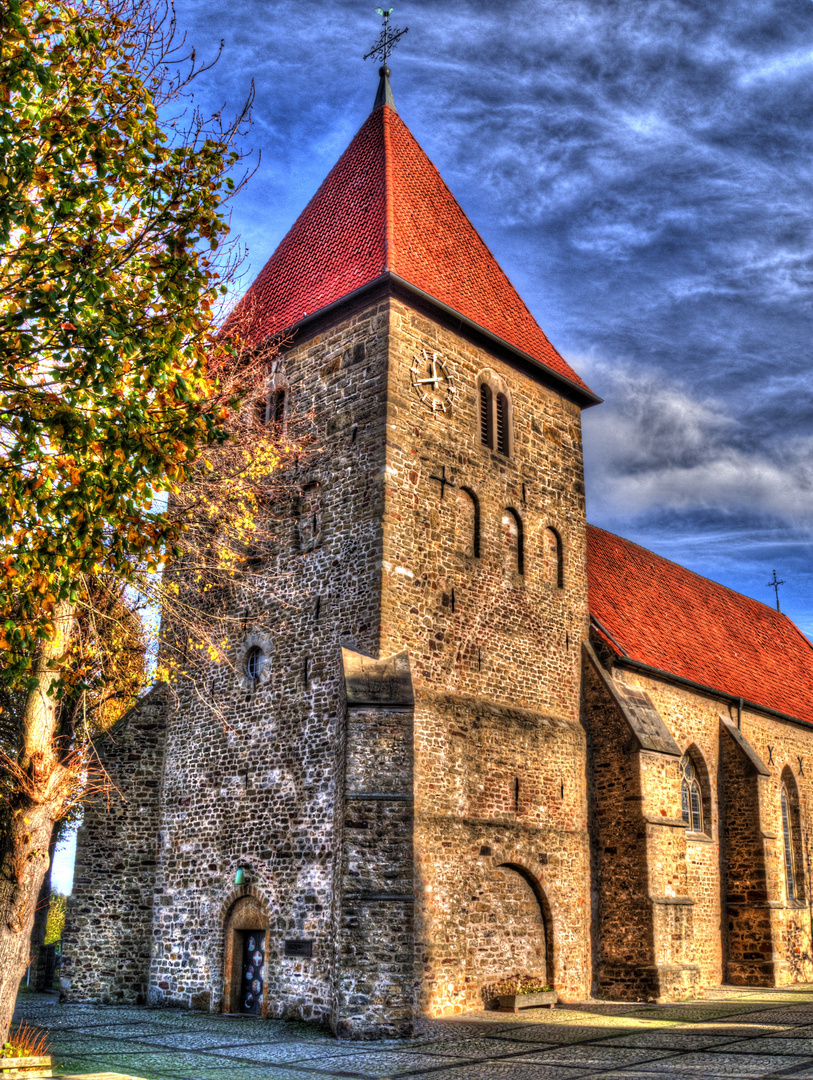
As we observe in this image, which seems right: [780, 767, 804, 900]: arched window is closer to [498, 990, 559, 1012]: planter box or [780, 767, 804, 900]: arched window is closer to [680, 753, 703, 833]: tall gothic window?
[680, 753, 703, 833]: tall gothic window

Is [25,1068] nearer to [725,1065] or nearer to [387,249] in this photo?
[725,1065]

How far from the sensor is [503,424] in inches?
717

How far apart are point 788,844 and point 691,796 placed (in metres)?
5.14

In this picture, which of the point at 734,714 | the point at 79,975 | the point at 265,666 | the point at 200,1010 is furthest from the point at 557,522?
the point at 79,975

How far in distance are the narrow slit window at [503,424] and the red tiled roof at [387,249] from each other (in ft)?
3.63

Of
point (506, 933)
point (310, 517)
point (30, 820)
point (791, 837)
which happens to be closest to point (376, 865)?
point (506, 933)

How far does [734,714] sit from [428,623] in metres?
11.2

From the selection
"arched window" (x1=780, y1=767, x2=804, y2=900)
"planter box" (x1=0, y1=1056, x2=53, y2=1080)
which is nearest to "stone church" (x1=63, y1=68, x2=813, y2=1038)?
"arched window" (x1=780, y1=767, x2=804, y2=900)

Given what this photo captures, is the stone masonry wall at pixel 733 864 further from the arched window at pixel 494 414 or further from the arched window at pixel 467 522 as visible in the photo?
the arched window at pixel 494 414

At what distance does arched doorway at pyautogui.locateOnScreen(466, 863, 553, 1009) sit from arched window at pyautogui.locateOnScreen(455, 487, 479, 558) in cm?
524

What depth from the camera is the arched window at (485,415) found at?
17.7 meters

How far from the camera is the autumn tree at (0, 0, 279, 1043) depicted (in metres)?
7.26

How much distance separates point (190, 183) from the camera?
8562 millimetres

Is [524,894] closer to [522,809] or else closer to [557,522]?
[522,809]
